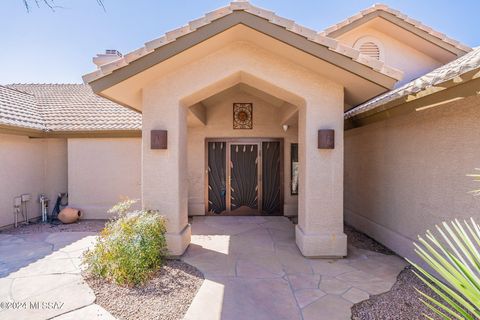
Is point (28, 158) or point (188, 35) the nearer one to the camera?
point (188, 35)

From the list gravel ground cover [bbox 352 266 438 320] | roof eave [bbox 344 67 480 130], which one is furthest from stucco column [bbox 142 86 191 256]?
roof eave [bbox 344 67 480 130]

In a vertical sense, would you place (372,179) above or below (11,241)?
above

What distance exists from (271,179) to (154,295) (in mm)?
7922

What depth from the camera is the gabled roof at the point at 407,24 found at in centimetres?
1039

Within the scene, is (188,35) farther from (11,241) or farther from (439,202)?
(11,241)

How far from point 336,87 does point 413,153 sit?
2.55m

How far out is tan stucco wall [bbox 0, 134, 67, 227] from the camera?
32.7 ft

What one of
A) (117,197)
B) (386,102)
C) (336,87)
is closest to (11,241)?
(117,197)

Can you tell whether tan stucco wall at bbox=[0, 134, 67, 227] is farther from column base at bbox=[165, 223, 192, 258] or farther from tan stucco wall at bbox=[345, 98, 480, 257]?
tan stucco wall at bbox=[345, 98, 480, 257]

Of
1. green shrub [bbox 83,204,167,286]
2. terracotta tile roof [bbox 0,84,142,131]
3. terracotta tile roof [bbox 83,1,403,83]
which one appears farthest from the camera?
terracotta tile roof [bbox 0,84,142,131]

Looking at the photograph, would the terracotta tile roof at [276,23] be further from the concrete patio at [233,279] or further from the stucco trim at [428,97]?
the concrete patio at [233,279]

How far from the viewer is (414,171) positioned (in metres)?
6.64

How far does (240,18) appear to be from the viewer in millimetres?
5914

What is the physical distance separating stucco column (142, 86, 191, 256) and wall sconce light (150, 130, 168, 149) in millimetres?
165
